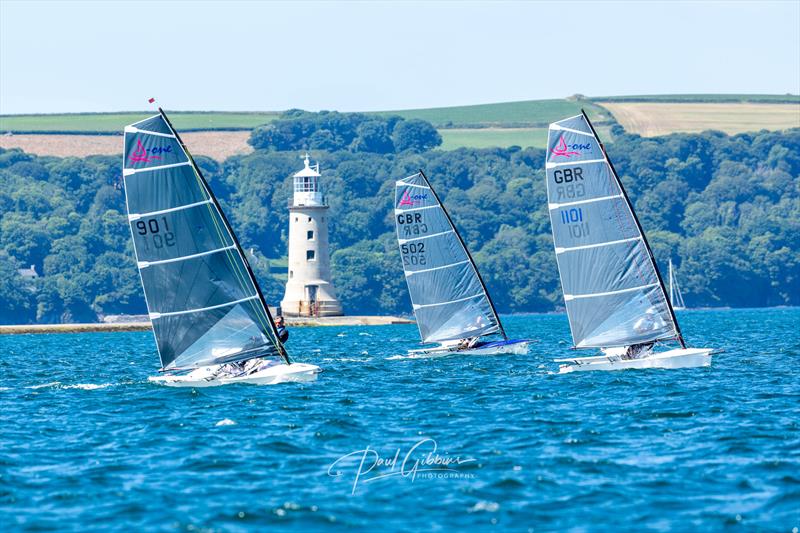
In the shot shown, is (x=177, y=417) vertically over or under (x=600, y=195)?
under

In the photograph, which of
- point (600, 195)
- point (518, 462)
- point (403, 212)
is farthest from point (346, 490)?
point (403, 212)

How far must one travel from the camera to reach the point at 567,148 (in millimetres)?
44625

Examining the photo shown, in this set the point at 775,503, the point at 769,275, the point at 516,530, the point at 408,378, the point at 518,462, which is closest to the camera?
the point at 516,530

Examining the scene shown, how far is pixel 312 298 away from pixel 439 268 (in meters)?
62.6

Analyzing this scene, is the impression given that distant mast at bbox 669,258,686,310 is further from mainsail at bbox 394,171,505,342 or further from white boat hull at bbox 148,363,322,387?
white boat hull at bbox 148,363,322,387

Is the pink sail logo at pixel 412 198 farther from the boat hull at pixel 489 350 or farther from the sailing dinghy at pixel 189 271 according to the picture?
the sailing dinghy at pixel 189 271

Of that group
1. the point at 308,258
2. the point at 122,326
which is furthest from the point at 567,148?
the point at 122,326

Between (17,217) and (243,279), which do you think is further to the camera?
(17,217)

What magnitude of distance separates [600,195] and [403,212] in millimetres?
16205

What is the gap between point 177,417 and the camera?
35438 mm

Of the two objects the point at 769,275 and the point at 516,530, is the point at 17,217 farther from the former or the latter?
the point at 516,530

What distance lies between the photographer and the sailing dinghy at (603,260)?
147ft

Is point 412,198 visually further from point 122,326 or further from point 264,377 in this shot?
point 122,326

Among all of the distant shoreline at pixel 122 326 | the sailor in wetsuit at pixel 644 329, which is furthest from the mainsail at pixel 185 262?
the distant shoreline at pixel 122 326
